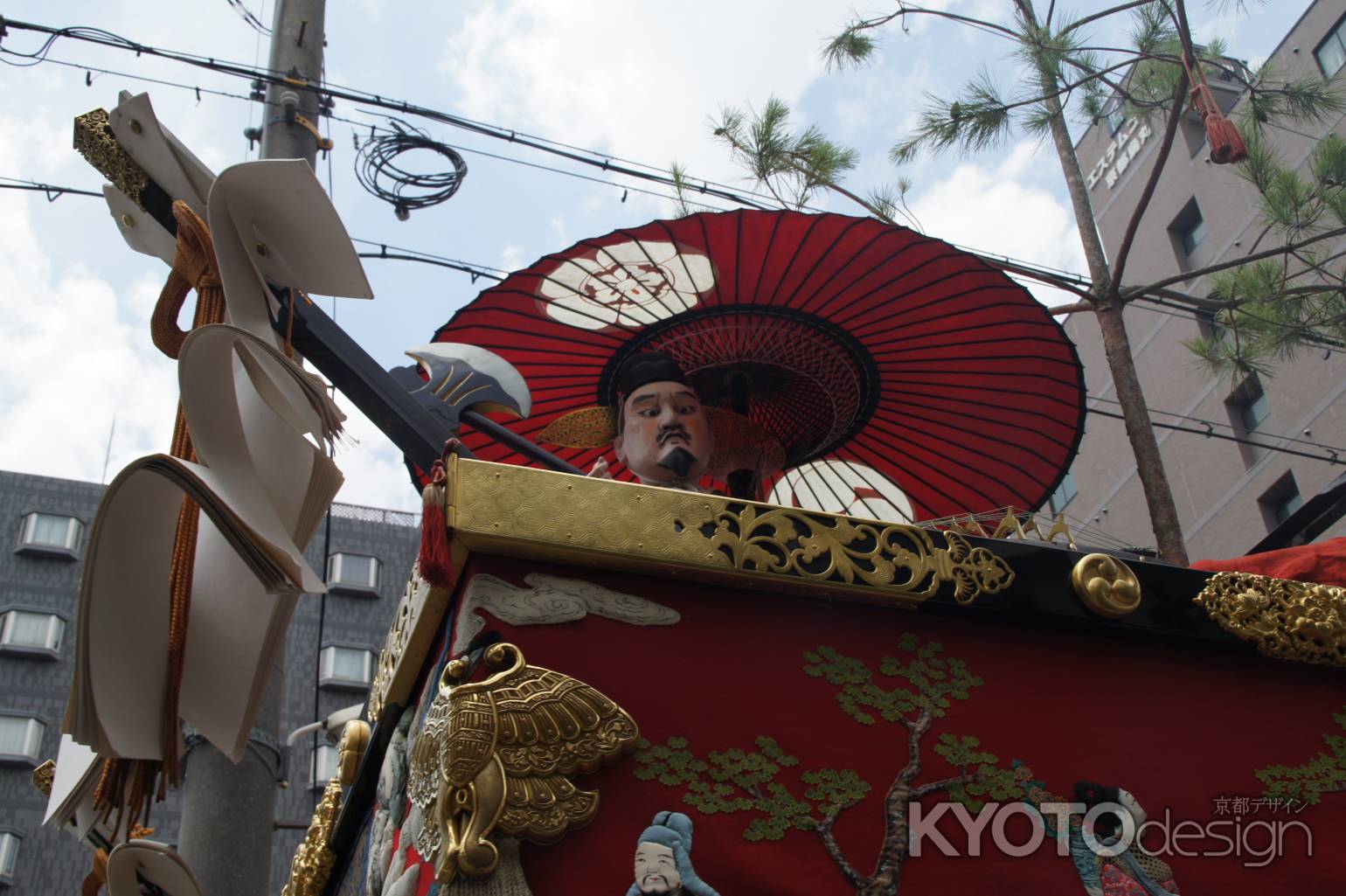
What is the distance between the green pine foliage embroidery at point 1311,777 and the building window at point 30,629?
94.7ft

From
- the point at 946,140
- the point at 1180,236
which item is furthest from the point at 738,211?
Result: the point at 1180,236

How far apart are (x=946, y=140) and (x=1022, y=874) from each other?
6196 mm

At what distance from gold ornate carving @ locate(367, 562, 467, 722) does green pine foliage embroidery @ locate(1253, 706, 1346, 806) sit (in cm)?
245

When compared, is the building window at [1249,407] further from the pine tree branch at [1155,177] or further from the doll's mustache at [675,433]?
the doll's mustache at [675,433]

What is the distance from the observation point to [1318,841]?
13.2 feet

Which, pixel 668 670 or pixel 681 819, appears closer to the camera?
pixel 681 819

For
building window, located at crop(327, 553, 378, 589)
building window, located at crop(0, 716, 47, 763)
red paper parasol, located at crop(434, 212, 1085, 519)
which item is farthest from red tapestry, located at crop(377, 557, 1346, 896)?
building window, located at crop(327, 553, 378, 589)

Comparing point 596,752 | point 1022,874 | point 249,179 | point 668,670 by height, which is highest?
point 249,179

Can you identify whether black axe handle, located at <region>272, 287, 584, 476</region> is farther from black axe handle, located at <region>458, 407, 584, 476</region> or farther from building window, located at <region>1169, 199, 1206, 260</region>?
building window, located at <region>1169, 199, 1206, 260</region>

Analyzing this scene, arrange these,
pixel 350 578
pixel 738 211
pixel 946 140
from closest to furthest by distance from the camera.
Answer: pixel 738 211
pixel 946 140
pixel 350 578

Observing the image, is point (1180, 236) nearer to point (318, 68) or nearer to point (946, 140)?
point (946, 140)

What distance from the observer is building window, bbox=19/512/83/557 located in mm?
30438

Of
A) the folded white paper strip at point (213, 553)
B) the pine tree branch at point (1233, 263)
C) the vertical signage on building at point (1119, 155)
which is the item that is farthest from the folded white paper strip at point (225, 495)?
the vertical signage on building at point (1119, 155)

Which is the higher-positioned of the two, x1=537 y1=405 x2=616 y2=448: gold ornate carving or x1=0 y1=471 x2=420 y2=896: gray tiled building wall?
x1=0 y1=471 x2=420 y2=896: gray tiled building wall
